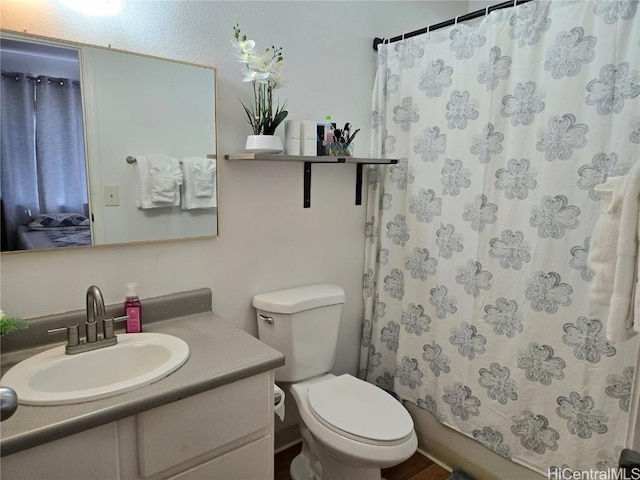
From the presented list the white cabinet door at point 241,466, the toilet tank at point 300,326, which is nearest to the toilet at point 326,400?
the toilet tank at point 300,326

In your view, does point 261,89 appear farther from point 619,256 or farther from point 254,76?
point 619,256

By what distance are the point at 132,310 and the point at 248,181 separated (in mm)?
692

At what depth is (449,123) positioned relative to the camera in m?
1.86

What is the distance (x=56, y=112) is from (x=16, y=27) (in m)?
0.25

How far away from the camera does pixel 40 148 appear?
1.30m

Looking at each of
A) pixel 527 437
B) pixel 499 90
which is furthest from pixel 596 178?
pixel 527 437

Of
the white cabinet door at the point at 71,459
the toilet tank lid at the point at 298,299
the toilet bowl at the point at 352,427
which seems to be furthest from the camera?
the toilet tank lid at the point at 298,299

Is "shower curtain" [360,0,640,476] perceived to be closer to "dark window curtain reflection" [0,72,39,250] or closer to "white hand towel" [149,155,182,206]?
"white hand towel" [149,155,182,206]

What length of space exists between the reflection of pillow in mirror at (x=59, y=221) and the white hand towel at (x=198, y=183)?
0.36 metres

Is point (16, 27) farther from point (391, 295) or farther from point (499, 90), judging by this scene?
point (391, 295)

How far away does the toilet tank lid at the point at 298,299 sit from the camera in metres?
1.81

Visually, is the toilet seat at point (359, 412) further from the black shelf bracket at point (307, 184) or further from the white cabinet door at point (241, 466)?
the black shelf bracket at point (307, 184)

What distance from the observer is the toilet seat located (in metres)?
1.51

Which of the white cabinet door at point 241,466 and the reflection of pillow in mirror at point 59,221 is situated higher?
the reflection of pillow in mirror at point 59,221
